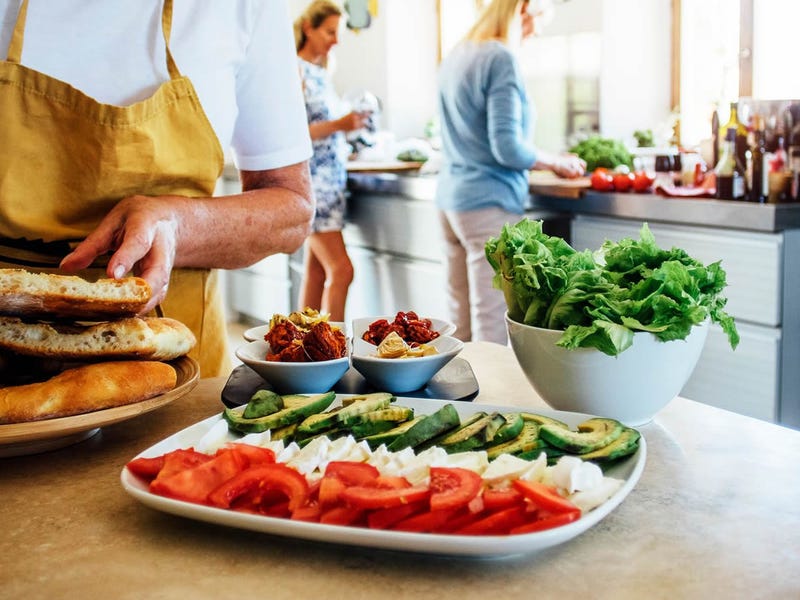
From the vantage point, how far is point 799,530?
793mm

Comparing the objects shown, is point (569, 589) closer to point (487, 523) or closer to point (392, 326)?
point (487, 523)

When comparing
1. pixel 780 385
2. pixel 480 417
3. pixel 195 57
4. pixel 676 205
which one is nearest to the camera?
pixel 480 417

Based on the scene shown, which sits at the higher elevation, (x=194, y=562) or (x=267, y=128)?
(x=267, y=128)

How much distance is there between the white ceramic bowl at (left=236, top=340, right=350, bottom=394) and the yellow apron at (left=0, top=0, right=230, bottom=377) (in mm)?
346

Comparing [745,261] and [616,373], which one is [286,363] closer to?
[616,373]

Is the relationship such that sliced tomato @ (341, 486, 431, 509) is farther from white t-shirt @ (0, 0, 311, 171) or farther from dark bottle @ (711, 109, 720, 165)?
dark bottle @ (711, 109, 720, 165)

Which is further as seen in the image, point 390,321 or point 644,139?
point 644,139

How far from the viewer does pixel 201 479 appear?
80 centimetres

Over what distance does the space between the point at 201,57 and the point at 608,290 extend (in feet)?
2.34

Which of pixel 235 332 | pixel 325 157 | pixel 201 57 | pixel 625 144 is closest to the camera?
pixel 201 57

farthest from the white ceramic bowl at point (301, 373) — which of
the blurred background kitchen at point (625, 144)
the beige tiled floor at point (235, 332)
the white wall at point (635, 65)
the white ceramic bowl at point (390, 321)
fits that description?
the white wall at point (635, 65)

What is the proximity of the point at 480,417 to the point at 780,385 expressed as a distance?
2.16 metres

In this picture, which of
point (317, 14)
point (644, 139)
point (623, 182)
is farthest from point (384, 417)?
point (644, 139)

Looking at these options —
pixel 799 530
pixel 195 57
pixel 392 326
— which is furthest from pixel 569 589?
pixel 195 57
